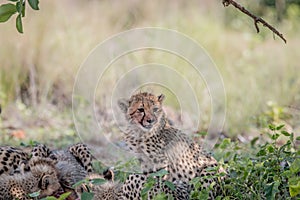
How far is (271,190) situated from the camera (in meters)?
4.26

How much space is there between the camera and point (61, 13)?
38.0 feet

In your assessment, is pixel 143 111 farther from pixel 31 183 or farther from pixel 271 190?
pixel 271 190

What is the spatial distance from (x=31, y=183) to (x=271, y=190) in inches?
67.9

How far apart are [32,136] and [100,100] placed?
4.21 ft

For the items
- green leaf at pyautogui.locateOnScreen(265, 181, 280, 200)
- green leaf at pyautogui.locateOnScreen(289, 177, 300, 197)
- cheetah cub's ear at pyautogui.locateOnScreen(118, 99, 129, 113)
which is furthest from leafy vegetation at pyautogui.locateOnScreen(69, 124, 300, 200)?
cheetah cub's ear at pyautogui.locateOnScreen(118, 99, 129, 113)

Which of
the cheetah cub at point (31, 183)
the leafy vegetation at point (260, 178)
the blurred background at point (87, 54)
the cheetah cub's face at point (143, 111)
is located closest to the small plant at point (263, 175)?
the leafy vegetation at point (260, 178)

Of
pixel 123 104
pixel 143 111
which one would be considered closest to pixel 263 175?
pixel 143 111

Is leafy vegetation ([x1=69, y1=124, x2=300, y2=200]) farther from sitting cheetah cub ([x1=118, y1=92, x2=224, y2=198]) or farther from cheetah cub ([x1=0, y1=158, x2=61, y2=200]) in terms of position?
cheetah cub ([x1=0, y1=158, x2=61, y2=200])

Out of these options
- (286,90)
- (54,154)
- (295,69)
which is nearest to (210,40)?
(295,69)

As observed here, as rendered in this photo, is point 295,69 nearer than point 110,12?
Yes

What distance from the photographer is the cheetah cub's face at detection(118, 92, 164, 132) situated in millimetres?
4859

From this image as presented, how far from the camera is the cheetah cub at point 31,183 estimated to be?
5.00m

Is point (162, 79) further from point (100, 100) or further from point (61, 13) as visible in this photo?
point (61, 13)

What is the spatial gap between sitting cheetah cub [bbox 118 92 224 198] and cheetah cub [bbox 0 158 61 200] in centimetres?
60
